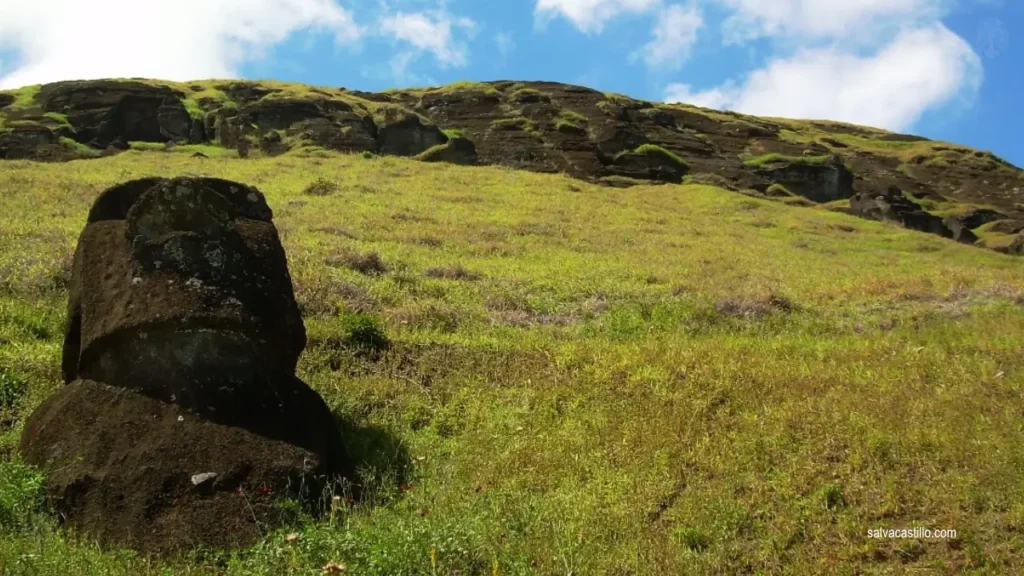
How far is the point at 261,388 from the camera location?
6.29 meters

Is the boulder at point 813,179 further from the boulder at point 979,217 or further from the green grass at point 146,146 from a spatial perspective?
the green grass at point 146,146

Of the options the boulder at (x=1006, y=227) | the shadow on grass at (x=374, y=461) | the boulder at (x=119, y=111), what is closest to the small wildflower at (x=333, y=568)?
the shadow on grass at (x=374, y=461)

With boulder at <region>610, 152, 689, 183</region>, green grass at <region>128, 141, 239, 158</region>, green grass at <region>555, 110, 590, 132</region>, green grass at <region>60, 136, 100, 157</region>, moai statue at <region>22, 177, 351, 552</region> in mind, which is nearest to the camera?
moai statue at <region>22, 177, 351, 552</region>

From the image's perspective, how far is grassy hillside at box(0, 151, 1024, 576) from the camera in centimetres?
489

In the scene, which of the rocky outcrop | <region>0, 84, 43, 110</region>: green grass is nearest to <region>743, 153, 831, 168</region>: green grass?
the rocky outcrop

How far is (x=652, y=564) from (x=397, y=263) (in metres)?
12.5

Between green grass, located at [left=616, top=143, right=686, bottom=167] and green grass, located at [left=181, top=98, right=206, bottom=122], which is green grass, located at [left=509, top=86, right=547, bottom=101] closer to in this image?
green grass, located at [left=616, top=143, right=686, bottom=167]

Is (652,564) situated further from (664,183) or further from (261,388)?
(664,183)

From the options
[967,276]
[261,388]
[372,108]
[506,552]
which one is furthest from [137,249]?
[372,108]

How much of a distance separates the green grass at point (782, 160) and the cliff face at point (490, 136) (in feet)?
0.47

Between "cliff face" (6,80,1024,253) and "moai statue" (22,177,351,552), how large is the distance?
37636 mm

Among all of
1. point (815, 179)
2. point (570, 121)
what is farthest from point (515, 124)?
point (815, 179)

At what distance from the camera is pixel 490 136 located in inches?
2141

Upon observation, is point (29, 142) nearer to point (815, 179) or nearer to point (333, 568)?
point (333, 568)
